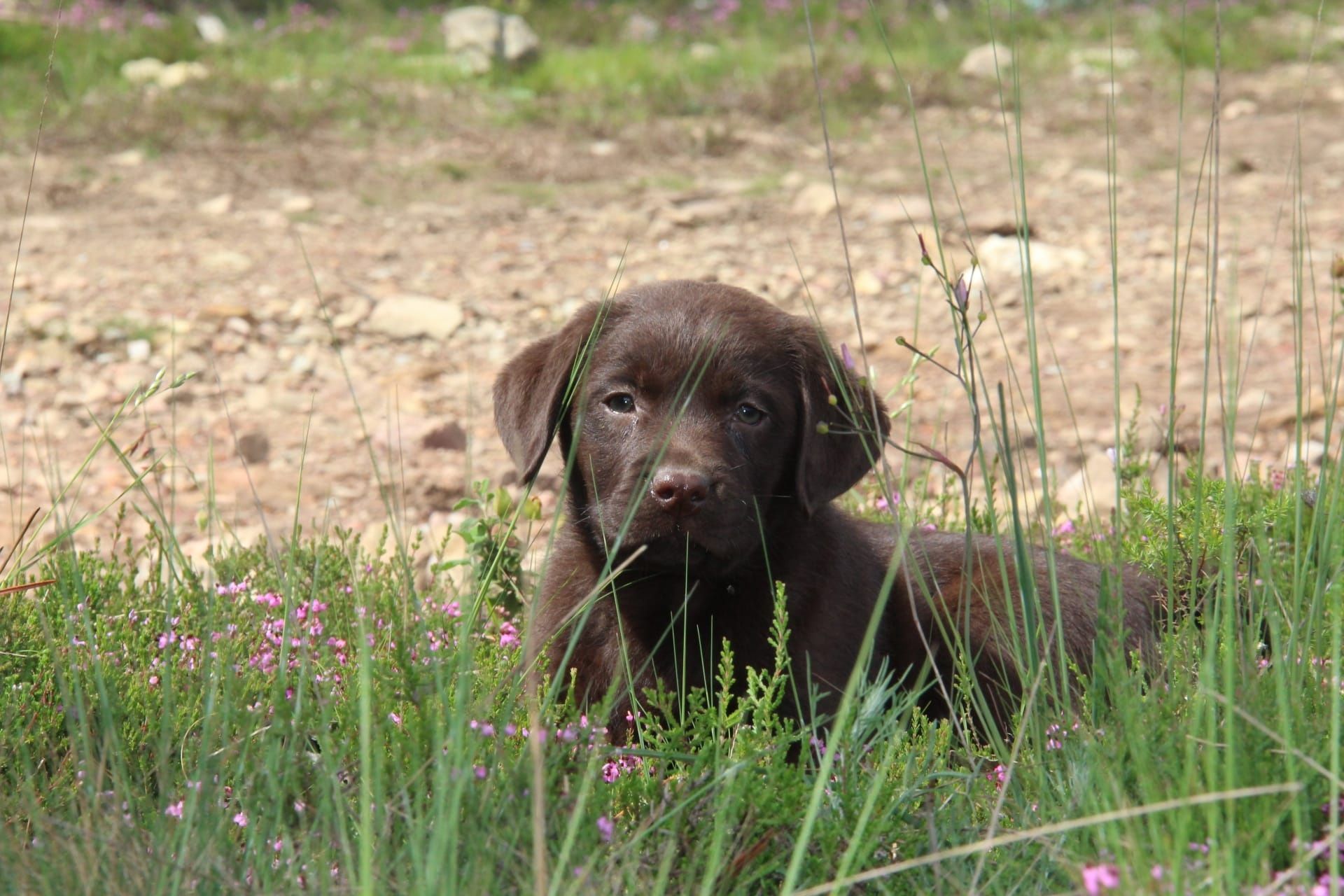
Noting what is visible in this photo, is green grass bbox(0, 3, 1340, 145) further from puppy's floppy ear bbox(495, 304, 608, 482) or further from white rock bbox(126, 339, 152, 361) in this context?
puppy's floppy ear bbox(495, 304, 608, 482)

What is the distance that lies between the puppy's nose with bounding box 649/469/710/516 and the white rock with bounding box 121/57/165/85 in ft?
25.9

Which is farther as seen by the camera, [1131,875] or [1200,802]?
[1200,802]

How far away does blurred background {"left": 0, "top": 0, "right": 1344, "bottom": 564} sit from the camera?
476 centimetres

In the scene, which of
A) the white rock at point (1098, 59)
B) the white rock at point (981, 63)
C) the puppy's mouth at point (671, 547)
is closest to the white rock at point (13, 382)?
the puppy's mouth at point (671, 547)

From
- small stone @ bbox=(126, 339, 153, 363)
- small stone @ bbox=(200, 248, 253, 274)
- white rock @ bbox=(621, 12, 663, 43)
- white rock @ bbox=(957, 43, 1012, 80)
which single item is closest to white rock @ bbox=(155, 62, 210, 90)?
small stone @ bbox=(200, 248, 253, 274)

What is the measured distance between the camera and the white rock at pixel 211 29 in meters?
11.3

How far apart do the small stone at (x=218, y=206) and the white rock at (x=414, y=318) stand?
1.72 metres

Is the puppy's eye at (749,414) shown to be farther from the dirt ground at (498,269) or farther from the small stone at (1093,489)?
the small stone at (1093,489)

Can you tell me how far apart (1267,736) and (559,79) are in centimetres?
914

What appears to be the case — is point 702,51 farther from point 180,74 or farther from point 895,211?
point 895,211

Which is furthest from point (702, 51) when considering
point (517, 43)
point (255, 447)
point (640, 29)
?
point (255, 447)

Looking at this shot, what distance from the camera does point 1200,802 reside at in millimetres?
1877

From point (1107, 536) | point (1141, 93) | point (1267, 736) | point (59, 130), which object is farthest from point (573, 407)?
point (1141, 93)

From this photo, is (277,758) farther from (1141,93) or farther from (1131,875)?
(1141,93)
